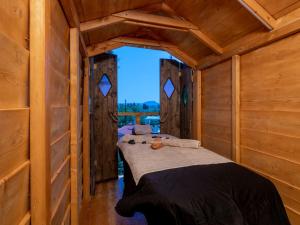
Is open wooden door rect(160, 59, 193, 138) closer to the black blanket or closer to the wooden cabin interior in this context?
the wooden cabin interior

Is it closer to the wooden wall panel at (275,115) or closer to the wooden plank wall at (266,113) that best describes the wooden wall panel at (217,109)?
the wooden plank wall at (266,113)

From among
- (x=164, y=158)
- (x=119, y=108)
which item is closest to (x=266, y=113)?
(x=164, y=158)

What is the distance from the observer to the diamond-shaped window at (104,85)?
330 cm

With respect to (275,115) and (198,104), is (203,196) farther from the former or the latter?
(198,104)

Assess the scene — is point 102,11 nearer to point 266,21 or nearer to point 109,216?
point 266,21

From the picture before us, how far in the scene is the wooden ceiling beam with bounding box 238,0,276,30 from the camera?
1.70 m

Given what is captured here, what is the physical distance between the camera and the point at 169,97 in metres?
3.88

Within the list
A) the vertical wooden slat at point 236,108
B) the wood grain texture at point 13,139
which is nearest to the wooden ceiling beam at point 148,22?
the vertical wooden slat at point 236,108

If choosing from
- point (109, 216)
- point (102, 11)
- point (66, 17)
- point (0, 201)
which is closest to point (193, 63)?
point (102, 11)

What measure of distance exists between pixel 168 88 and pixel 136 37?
1288mm

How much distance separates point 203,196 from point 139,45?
8.70ft

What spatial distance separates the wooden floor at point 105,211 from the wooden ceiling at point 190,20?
89.3 inches

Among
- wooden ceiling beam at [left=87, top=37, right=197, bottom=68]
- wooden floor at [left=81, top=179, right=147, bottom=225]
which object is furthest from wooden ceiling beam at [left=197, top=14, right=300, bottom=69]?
wooden floor at [left=81, top=179, right=147, bottom=225]

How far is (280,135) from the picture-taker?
1758mm
